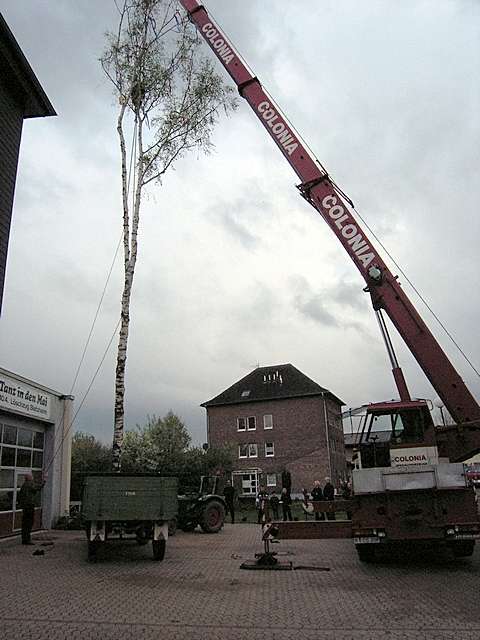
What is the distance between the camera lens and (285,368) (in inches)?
2184

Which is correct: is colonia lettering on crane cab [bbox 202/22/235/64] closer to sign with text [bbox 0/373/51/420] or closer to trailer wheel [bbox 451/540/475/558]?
sign with text [bbox 0/373/51/420]

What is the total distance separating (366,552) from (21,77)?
12.7 metres

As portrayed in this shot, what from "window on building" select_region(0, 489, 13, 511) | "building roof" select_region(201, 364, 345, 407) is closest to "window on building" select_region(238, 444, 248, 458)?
"building roof" select_region(201, 364, 345, 407)

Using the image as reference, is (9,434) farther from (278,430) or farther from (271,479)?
(278,430)

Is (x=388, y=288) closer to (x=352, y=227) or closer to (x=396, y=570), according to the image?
(x=352, y=227)

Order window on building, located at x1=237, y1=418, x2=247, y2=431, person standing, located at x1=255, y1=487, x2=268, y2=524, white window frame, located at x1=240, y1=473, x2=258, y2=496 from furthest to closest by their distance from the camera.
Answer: window on building, located at x1=237, y1=418, x2=247, y2=431 → white window frame, located at x1=240, y1=473, x2=258, y2=496 → person standing, located at x1=255, y1=487, x2=268, y2=524

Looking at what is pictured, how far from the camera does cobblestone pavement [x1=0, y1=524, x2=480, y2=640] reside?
6.38 meters

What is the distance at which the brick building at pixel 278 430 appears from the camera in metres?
48.8

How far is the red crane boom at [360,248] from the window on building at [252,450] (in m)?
38.8

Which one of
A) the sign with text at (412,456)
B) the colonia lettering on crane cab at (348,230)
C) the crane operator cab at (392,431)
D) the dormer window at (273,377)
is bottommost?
the sign with text at (412,456)

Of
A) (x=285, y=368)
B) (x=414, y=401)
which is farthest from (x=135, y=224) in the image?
(x=285, y=368)

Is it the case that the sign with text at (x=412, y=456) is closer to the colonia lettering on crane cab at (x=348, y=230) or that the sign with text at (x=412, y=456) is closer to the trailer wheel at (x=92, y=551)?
the colonia lettering on crane cab at (x=348, y=230)

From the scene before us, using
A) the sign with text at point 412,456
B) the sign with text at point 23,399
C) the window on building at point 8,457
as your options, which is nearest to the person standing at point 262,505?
A: the sign with text at point 412,456

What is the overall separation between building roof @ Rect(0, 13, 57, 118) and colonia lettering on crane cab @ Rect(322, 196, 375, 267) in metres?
7.39
